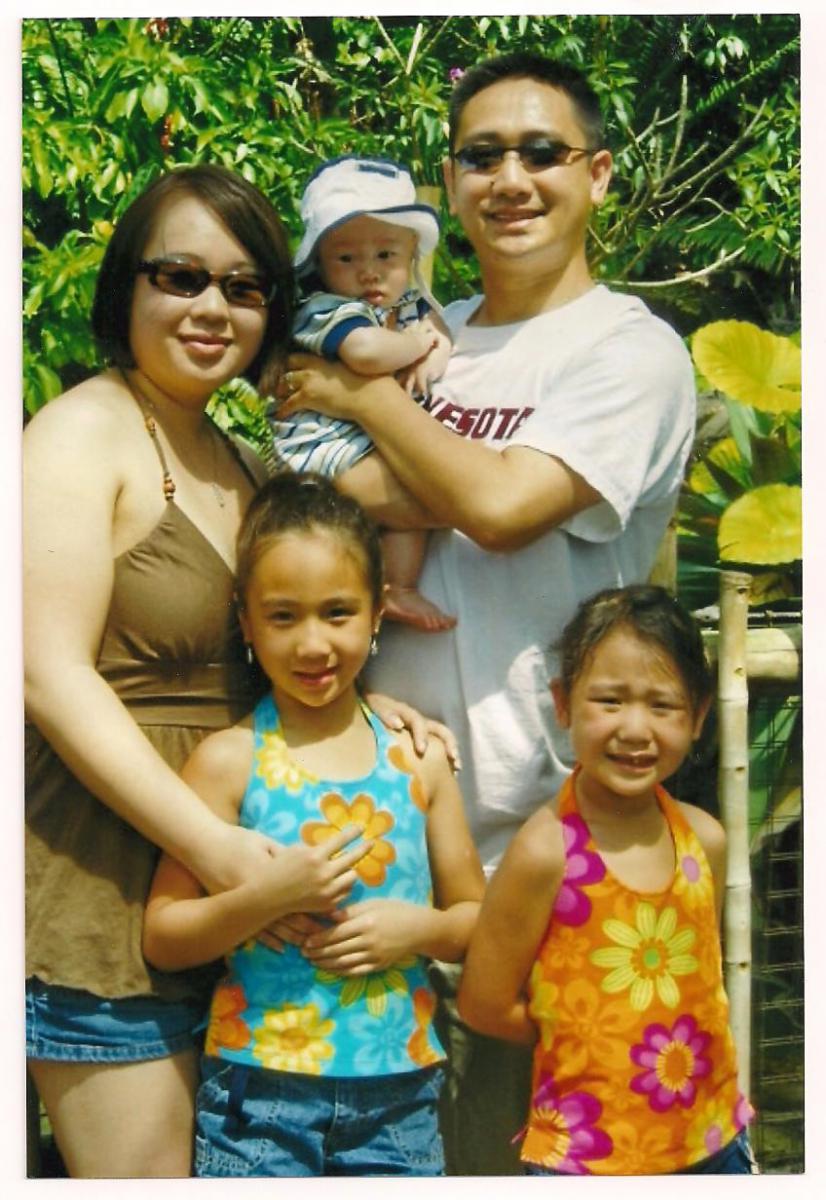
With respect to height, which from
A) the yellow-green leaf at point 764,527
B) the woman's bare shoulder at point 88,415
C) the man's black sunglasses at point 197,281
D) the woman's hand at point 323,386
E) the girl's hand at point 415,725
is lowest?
the girl's hand at point 415,725

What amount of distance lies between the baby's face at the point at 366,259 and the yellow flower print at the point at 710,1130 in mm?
1733

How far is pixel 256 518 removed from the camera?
2973 millimetres

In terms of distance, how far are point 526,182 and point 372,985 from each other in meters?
1.62

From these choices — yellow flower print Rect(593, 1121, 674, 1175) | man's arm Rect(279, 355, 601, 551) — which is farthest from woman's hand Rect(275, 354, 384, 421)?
yellow flower print Rect(593, 1121, 674, 1175)

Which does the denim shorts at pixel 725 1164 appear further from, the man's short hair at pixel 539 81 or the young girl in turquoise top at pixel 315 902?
the man's short hair at pixel 539 81

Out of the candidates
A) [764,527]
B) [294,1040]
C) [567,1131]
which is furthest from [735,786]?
[294,1040]

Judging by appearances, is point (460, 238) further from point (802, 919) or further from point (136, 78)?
point (802, 919)

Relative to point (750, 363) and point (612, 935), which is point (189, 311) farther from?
point (612, 935)

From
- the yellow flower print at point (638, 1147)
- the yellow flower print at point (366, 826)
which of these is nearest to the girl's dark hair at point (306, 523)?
the yellow flower print at point (366, 826)

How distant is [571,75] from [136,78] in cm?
94

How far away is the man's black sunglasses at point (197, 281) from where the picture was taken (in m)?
2.96

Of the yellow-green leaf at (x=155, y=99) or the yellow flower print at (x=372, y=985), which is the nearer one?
the yellow flower print at (x=372, y=985)

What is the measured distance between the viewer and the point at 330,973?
2932 mm

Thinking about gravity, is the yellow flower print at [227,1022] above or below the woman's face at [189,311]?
below
